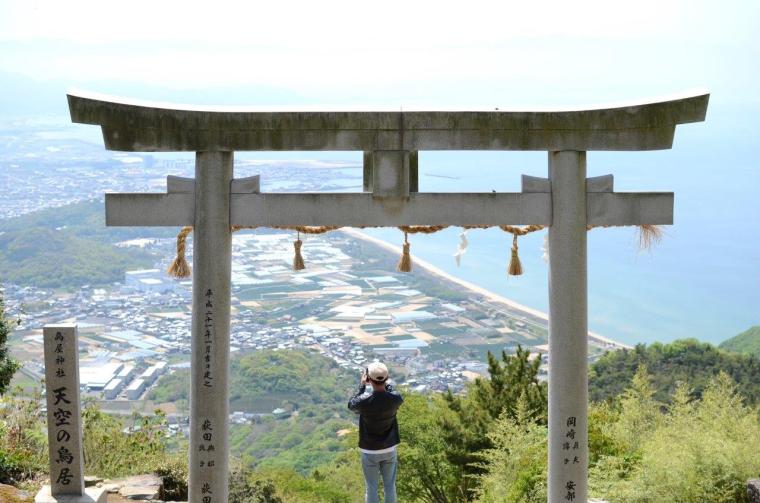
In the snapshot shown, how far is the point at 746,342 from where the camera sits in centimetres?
3969

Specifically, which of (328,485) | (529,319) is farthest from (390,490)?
(529,319)

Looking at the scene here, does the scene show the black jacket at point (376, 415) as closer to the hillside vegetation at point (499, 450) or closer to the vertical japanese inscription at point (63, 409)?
the vertical japanese inscription at point (63, 409)

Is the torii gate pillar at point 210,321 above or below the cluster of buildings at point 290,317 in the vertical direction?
above

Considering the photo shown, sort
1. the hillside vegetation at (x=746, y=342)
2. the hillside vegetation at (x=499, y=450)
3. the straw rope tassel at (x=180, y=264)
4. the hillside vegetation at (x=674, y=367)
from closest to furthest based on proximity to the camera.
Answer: the straw rope tassel at (x=180, y=264)
the hillside vegetation at (x=499, y=450)
the hillside vegetation at (x=674, y=367)
the hillside vegetation at (x=746, y=342)

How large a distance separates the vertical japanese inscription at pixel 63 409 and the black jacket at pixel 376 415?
2.16 meters

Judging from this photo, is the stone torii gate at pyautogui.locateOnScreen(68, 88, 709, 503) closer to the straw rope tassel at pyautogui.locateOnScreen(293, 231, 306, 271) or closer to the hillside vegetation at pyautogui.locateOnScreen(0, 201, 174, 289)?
the straw rope tassel at pyautogui.locateOnScreen(293, 231, 306, 271)

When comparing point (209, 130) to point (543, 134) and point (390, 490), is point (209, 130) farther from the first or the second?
point (390, 490)

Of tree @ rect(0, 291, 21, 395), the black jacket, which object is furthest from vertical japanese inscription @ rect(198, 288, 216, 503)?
tree @ rect(0, 291, 21, 395)

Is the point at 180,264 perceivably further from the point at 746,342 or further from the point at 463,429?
the point at 746,342

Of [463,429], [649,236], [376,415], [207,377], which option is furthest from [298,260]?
[463,429]

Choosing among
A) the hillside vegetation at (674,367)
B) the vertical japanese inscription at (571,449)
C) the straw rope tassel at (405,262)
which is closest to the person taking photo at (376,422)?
the straw rope tassel at (405,262)

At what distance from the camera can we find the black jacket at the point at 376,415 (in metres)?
6.46

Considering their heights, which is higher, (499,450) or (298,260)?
(298,260)

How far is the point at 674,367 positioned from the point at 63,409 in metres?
19.8
